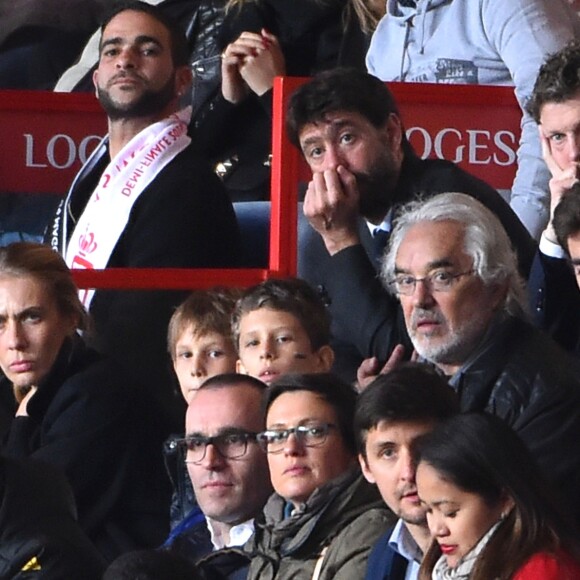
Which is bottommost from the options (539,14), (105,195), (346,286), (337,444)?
(337,444)

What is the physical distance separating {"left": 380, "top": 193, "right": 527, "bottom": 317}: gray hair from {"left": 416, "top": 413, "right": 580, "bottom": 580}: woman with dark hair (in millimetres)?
937

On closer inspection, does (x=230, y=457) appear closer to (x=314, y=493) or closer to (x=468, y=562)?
(x=314, y=493)

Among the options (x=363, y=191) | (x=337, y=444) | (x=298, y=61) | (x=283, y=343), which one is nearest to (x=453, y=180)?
(x=363, y=191)

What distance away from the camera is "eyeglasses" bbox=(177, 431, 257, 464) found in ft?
20.6

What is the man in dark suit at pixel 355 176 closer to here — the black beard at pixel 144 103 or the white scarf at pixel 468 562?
the black beard at pixel 144 103

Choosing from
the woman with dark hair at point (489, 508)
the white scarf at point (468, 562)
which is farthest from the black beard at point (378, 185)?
the white scarf at point (468, 562)

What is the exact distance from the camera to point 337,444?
232 inches

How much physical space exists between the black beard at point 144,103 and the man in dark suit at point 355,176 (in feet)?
3.88

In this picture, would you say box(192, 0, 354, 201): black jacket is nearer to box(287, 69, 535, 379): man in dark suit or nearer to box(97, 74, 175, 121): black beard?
box(97, 74, 175, 121): black beard

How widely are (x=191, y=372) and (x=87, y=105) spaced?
2.12 metres

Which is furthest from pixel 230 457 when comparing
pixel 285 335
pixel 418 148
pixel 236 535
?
pixel 418 148

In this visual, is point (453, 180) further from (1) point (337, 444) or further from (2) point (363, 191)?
(1) point (337, 444)

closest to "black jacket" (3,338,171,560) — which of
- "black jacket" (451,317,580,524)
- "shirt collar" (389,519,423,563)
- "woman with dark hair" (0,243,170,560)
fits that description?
"woman with dark hair" (0,243,170,560)

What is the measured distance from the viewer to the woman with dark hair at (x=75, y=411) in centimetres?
695
